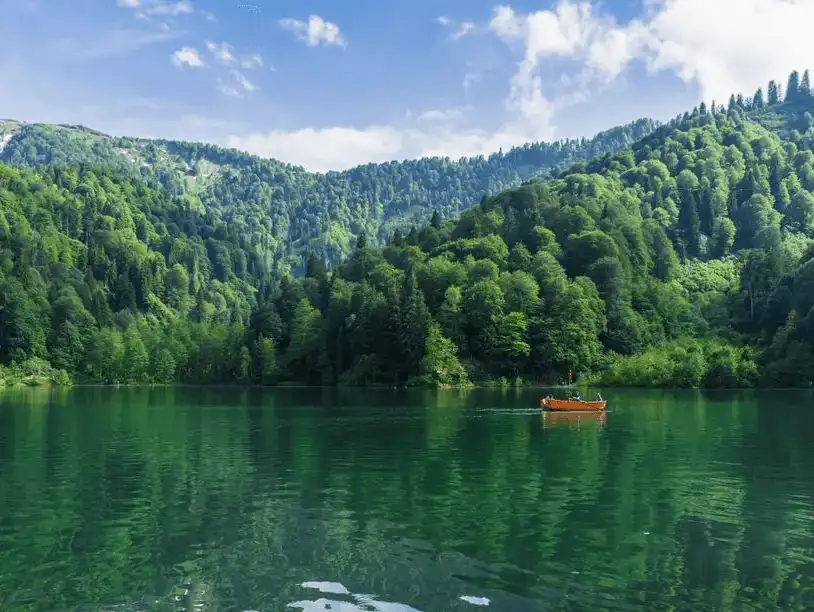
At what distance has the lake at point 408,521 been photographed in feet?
81.3

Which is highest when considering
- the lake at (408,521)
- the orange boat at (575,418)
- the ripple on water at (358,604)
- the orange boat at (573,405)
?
the orange boat at (573,405)

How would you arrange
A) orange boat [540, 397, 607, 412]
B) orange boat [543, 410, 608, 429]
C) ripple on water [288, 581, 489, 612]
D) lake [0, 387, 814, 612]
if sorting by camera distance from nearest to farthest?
ripple on water [288, 581, 489, 612] → lake [0, 387, 814, 612] → orange boat [543, 410, 608, 429] → orange boat [540, 397, 607, 412]

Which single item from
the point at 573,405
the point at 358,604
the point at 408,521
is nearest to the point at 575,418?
the point at 573,405

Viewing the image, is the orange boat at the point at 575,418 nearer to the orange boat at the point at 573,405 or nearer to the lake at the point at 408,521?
the orange boat at the point at 573,405

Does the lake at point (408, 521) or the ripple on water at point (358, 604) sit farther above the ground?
the lake at point (408, 521)

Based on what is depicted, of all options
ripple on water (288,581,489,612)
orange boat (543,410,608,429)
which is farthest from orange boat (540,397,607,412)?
ripple on water (288,581,489,612)

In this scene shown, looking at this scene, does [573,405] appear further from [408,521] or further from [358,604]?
[358,604]

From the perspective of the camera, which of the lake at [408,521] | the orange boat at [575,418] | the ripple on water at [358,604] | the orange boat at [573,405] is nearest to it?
the ripple on water at [358,604]

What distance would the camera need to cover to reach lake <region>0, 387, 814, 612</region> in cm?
2477

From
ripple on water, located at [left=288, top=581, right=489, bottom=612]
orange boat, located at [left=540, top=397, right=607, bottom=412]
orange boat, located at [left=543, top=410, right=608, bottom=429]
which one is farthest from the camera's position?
orange boat, located at [left=540, top=397, right=607, bottom=412]

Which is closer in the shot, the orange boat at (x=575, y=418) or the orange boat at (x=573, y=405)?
the orange boat at (x=575, y=418)

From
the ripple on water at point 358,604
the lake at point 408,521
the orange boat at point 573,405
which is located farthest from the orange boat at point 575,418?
the ripple on water at point 358,604

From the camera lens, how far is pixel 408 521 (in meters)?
34.8

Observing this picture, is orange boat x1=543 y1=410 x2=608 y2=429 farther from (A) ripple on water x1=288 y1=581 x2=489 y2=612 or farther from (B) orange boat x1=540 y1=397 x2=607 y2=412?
(A) ripple on water x1=288 y1=581 x2=489 y2=612
